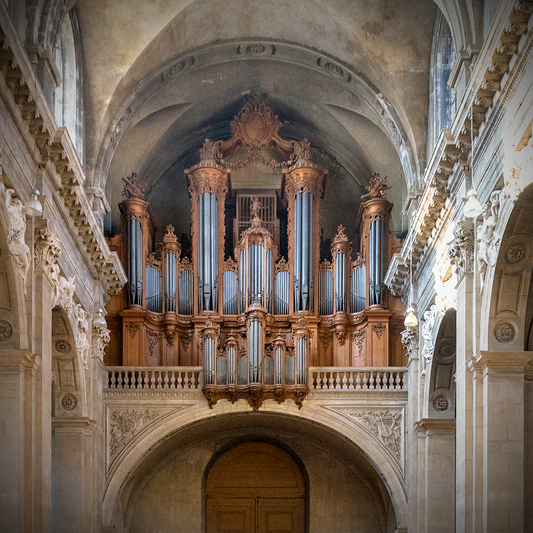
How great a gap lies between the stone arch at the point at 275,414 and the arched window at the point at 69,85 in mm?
6683

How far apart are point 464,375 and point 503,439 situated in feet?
4.57

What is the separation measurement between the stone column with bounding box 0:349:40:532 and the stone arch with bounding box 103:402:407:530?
24.8 ft

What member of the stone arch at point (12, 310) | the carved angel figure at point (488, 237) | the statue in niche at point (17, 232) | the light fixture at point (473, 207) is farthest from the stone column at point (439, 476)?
the statue in niche at point (17, 232)

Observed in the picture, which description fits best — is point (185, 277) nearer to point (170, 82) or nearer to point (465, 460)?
point (170, 82)

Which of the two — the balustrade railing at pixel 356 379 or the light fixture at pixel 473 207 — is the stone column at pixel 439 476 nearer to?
the balustrade railing at pixel 356 379

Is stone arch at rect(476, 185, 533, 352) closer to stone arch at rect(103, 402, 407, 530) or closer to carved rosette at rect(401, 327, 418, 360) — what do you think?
carved rosette at rect(401, 327, 418, 360)

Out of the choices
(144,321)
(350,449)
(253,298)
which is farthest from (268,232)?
(350,449)

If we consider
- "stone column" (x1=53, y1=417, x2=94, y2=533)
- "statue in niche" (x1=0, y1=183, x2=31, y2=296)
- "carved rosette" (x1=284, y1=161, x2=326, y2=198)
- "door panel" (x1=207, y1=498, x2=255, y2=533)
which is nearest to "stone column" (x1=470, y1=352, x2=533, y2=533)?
"statue in niche" (x1=0, y1=183, x2=31, y2=296)

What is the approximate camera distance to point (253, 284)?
83.2 feet

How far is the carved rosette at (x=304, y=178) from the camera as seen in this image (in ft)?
85.4

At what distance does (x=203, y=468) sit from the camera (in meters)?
27.2

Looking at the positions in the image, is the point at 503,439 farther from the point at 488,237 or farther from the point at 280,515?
the point at 280,515

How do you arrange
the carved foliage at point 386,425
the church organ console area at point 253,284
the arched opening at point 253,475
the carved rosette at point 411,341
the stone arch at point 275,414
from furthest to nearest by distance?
the arched opening at point 253,475
the church organ console area at point 253,284
the carved foliage at point 386,425
the stone arch at point 275,414
the carved rosette at point 411,341

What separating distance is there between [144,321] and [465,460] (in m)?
10.9
